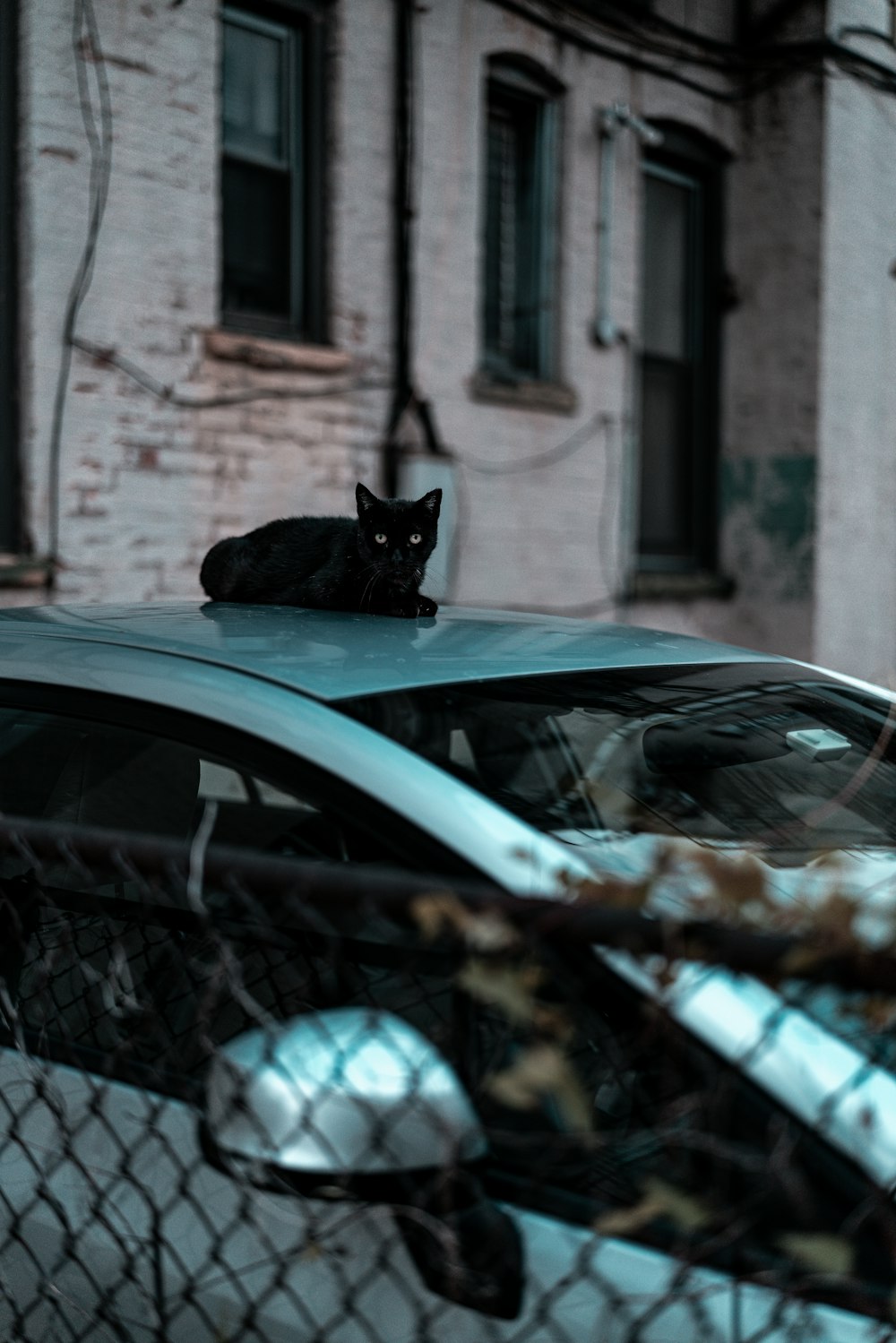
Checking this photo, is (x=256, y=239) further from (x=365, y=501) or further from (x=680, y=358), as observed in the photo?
(x=365, y=501)

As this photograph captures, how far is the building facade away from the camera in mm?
6098

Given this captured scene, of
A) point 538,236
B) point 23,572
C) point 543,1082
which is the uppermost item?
point 538,236

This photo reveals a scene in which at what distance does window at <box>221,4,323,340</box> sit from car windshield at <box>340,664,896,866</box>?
511 cm

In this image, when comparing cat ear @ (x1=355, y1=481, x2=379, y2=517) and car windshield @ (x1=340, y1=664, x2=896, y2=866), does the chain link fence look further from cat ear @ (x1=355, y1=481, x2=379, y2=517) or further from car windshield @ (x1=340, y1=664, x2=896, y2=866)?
cat ear @ (x1=355, y1=481, x2=379, y2=517)

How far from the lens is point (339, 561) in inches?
137

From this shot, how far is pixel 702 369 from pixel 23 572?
226 inches

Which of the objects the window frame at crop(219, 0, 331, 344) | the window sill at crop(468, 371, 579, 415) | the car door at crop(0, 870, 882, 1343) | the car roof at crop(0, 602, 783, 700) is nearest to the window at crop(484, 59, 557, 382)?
the window sill at crop(468, 371, 579, 415)

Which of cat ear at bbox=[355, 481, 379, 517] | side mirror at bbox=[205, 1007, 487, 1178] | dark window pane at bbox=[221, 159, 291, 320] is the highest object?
dark window pane at bbox=[221, 159, 291, 320]

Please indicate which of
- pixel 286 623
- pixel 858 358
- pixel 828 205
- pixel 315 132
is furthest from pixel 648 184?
pixel 286 623

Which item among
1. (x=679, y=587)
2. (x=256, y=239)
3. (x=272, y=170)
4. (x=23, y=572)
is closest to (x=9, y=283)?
(x=23, y=572)

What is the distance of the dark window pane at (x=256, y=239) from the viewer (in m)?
7.06

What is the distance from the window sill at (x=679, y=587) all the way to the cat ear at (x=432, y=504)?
5.21 m

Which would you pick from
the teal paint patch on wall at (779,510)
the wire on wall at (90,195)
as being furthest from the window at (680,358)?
the wire on wall at (90,195)

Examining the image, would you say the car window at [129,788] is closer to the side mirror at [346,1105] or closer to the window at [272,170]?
the side mirror at [346,1105]
